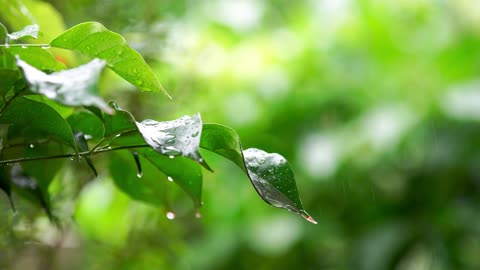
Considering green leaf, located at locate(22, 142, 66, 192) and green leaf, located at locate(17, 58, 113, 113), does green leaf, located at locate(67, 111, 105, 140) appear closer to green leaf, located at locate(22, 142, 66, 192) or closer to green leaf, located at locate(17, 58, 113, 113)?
green leaf, located at locate(22, 142, 66, 192)

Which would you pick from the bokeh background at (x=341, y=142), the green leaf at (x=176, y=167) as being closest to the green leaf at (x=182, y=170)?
the green leaf at (x=176, y=167)

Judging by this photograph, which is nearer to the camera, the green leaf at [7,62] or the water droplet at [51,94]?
the water droplet at [51,94]

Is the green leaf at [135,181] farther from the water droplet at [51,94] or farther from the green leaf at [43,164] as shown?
the water droplet at [51,94]

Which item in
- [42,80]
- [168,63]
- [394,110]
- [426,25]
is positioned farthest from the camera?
[426,25]

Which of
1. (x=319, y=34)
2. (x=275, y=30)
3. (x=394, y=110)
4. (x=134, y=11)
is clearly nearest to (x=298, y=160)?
(x=394, y=110)

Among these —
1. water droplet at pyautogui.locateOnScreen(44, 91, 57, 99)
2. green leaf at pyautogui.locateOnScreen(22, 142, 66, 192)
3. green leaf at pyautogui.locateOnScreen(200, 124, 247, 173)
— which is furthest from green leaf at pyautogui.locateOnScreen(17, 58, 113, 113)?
green leaf at pyautogui.locateOnScreen(22, 142, 66, 192)

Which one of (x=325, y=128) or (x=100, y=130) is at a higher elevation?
(x=100, y=130)

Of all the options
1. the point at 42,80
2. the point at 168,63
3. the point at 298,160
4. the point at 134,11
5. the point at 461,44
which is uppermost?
the point at 42,80

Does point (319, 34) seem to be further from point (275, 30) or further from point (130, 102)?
point (130, 102)
